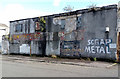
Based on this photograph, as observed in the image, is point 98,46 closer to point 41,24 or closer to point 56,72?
point 56,72

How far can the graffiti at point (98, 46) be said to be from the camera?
14.4 metres

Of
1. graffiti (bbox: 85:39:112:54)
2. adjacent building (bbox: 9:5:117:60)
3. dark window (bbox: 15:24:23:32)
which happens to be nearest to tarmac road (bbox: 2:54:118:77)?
graffiti (bbox: 85:39:112:54)

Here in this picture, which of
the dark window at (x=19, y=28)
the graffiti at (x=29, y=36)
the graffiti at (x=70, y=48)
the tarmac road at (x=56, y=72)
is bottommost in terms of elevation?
the tarmac road at (x=56, y=72)


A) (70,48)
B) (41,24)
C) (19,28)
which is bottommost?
(70,48)

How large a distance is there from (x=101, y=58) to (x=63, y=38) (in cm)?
555

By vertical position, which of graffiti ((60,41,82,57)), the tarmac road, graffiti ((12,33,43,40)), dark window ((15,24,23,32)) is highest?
dark window ((15,24,23,32))

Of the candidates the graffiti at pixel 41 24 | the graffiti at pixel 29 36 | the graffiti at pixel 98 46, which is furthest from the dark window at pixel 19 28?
the graffiti at pixel 98 46

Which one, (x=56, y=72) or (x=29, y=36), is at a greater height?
(x=29, y=36)

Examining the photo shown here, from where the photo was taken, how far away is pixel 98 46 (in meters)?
15.0

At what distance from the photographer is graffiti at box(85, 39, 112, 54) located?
47.2 ft

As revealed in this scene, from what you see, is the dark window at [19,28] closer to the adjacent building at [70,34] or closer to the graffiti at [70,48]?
the adjacent building at [70,34]

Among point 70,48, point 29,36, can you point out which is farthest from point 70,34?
point 29,36

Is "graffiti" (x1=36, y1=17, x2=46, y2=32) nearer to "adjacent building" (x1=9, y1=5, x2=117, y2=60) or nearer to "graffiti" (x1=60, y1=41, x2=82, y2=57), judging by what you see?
"adjacent building" (x1=9, y1=5, x2=117, y2=60)

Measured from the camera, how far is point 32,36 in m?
21.1
